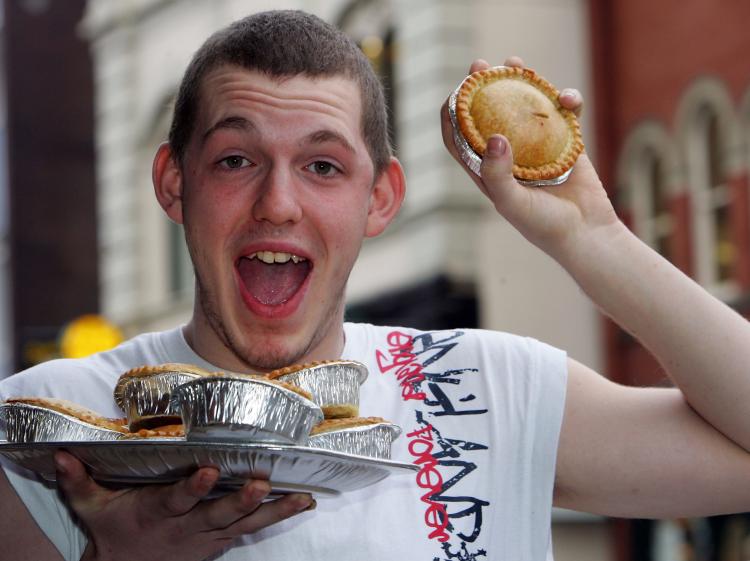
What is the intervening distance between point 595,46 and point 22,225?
15322 millimetres

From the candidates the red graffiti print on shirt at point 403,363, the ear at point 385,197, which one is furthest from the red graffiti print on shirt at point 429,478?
the ear at point 385,197

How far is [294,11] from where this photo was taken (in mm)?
3660

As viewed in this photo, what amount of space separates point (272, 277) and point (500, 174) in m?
0.57

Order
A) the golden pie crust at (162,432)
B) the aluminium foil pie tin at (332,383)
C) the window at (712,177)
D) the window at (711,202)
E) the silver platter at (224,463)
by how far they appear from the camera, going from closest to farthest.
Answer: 1. the silver platter at (224,463)
2. the golden pie crust at (162,432)
3. the aluminium foil pie tin at (332,383)
4. the window at (712,177)
5. the window at (711,202)

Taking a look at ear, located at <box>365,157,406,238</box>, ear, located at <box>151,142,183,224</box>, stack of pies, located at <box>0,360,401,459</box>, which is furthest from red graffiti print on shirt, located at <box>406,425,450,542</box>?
ear, located at <box>151,142,183,224</box>

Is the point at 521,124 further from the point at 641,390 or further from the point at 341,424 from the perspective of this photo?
the point at 341,424

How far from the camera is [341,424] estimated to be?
2.88 metres

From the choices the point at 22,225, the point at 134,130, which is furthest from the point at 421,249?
the point at 22,225

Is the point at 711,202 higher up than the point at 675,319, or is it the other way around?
the point at 711,202

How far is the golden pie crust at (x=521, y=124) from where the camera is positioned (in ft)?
11.1

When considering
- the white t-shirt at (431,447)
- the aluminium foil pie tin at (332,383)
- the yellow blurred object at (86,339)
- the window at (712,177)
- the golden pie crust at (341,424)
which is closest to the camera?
the golden pie crust at (341,424)

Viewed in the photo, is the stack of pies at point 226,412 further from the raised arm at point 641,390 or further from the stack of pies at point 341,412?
the raised arm at point 641,390

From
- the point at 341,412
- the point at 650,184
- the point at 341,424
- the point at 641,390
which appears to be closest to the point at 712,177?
the point at 650,184

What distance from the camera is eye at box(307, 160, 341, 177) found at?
3.44 meters
